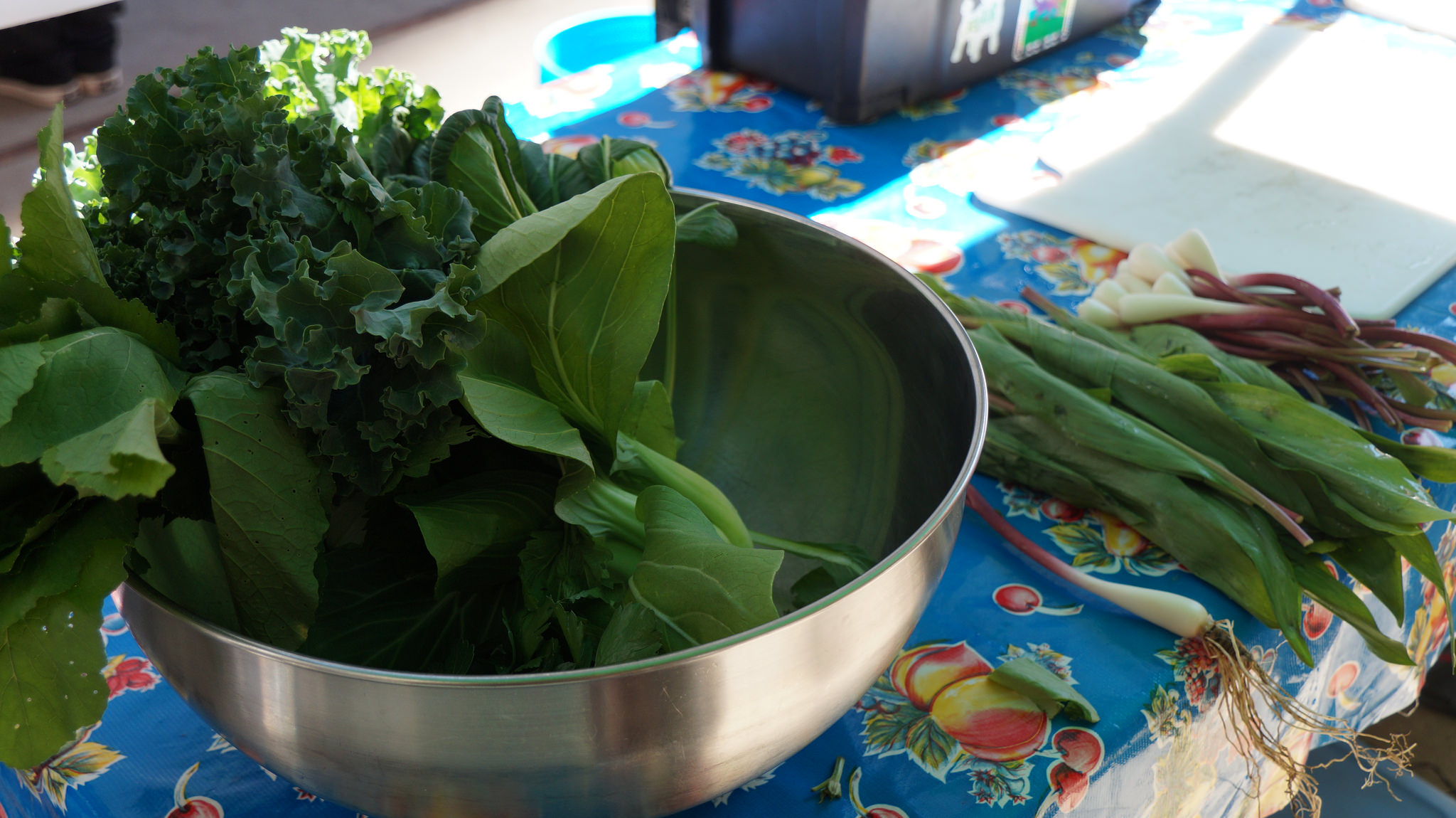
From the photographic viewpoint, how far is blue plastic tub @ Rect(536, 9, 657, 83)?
1952 mm

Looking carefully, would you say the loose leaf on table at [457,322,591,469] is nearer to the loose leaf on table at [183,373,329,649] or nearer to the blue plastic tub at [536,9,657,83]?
the loose leaf on table at [183,373,329,649]

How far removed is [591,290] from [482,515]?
0.12 meters

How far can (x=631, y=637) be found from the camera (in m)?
0.43

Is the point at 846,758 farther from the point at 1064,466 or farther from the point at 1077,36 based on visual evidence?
the point at 1077,36

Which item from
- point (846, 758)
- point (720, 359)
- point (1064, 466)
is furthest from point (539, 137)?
point (846, 758)

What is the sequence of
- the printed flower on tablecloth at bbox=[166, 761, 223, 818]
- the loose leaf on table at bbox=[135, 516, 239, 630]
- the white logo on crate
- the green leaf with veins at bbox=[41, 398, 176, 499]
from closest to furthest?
the green leaf with veins at bbox=[41, 398, 176, 499] < the loose leaf on table at bbox=[135, 516, 239, 630] < the printed flower on tablecloth at bbox=[166, 761, 223, 818] < the white logo on crate

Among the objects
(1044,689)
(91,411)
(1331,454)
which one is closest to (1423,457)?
(1331,454)

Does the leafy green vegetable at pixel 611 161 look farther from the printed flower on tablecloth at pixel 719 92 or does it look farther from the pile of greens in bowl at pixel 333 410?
the printed flower on tablecloth at pixel 719 92

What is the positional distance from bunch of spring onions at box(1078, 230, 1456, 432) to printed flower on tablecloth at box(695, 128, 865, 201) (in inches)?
13.3

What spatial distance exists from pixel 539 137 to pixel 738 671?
92cm

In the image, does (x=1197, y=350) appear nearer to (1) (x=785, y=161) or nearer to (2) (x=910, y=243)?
(2) (x=910, y=243)

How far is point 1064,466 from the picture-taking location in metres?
0.75

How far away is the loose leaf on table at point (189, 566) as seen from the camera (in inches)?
16.0

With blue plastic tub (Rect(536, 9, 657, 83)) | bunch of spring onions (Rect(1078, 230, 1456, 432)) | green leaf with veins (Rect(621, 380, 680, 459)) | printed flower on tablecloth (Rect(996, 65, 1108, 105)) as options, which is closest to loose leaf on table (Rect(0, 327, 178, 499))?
green leaf with veins (Rect(621, 380, 680, 459))
